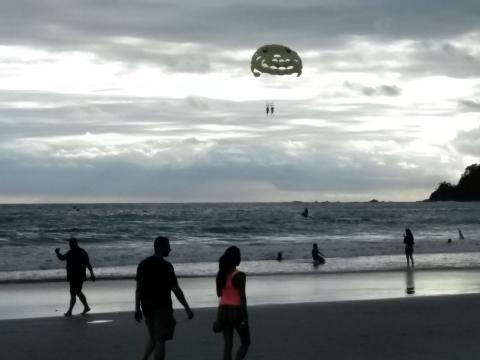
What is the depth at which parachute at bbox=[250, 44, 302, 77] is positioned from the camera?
22.6 m

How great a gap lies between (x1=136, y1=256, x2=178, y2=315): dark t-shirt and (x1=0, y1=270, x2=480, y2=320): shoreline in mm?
7608

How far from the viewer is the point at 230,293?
357 inches

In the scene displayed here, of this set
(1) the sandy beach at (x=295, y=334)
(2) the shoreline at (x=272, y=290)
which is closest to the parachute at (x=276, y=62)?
(2) the shoreline at (x=272, y=290)

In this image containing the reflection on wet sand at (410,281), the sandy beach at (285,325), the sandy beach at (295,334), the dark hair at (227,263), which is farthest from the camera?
the reflection on wet sand at (410,281)

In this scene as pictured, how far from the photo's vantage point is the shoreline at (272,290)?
700 inches

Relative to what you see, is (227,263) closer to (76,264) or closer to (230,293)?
(230,293)

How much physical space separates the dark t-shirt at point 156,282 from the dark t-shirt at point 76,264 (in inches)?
251

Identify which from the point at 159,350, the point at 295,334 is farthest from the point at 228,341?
the point at 295,334

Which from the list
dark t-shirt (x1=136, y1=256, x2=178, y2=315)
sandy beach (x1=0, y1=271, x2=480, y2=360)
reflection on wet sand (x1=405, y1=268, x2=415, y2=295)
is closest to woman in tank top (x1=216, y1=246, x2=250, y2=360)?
dark t-shirt (x1=136, y1=256, x2=178, y2=315)

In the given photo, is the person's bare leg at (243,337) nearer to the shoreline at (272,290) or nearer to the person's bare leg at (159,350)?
the person's bare leg at (159,350)

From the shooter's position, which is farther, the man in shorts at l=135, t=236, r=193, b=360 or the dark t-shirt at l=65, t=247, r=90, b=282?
the dark t-shirt at l=65, t=247, r=90, b=282

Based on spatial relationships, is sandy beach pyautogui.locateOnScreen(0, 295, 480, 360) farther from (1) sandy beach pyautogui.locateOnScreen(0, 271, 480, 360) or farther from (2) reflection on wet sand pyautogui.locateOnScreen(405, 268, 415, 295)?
(2) reflection on wet sand pyautogui.locateOnScreen(405, 268, 415, 295)

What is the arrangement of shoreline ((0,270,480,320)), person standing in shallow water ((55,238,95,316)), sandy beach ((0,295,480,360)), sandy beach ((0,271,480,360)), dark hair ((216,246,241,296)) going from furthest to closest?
shoreline ((0,270,480,320))
person standing in shallow water ((55,238,95,316))
sandy beach ((0,271,480,360))
sandy beach ((0,295,480,360))
dark hair ((216,246,241,296))

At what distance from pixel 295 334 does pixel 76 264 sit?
4.69m
